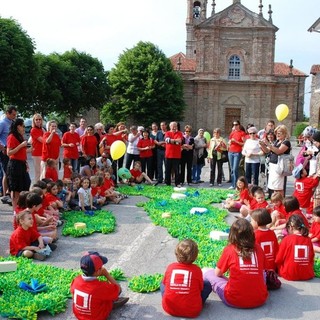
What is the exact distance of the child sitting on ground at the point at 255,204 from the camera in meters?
8.86

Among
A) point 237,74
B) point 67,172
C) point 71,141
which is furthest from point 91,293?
point 237,74

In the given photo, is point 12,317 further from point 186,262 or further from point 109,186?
point 109,186

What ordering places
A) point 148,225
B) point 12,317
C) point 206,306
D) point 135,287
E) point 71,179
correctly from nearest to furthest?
point 12,317 < point 206,306 < point 135,287 < point 148,225 < point 71,179

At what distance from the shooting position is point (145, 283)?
5715 mm

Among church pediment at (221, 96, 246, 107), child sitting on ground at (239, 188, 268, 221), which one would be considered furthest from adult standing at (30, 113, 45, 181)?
church pediment at (221, 96, 246, 107)

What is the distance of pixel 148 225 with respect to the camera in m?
9.06

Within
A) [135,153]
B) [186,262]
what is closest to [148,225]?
[186,262]

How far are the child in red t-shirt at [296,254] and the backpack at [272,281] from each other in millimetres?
385

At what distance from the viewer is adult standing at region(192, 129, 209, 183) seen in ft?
48.1

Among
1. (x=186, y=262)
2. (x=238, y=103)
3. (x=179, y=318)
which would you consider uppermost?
(x=238, y=103)

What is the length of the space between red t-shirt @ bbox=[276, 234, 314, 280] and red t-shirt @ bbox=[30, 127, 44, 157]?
692cm

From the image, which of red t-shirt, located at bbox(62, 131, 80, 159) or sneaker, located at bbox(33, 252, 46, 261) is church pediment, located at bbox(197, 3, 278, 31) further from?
sneaker, located at bbox(33, 252, 46, 261)

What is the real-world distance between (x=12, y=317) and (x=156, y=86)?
43.4 metres

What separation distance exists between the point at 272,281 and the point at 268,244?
590 mm
